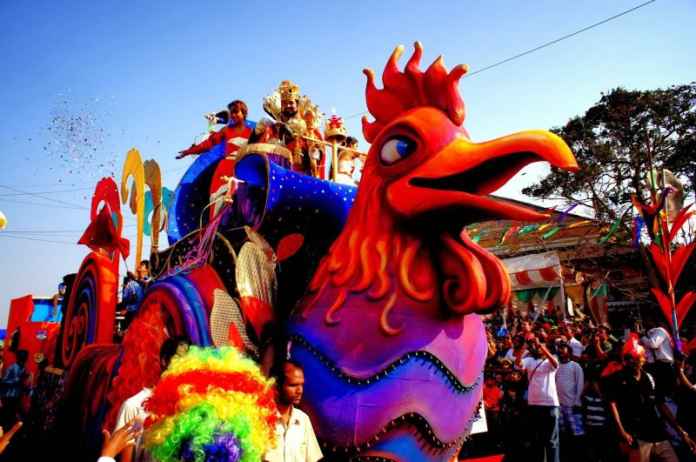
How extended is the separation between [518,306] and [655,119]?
723 cm

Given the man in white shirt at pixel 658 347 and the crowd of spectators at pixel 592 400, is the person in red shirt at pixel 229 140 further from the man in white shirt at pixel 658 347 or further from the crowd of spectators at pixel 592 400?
the man in white shirt at pixel 658 347

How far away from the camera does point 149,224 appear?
5137mm

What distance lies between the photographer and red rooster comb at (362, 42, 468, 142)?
292 centimetres

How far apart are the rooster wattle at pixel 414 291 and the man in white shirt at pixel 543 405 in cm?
467

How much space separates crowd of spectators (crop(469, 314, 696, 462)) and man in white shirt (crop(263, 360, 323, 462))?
3.88 meters

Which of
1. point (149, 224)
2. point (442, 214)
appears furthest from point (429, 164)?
point (149, 224)

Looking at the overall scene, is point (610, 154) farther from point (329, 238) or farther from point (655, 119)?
point (329, 238)

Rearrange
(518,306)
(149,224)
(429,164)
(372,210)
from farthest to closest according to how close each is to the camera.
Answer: (518,306) < (149,224) < (372,210) < (429,164)

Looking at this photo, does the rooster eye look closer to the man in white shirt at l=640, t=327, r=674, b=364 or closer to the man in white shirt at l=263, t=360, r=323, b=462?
the man in white shirt at l=263, t=360, r=323, b=462

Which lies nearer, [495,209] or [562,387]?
[495,209]

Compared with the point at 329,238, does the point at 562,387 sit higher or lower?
lower

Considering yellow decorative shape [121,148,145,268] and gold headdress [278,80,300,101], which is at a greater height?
gold headdress [278,80,300,101]

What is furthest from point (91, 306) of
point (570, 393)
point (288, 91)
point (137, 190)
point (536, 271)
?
point (536, 271)

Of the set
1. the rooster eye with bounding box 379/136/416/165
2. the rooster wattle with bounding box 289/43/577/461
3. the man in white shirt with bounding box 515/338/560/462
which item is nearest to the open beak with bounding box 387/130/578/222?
the rooster wattle with bounding box 289/43/577/461
